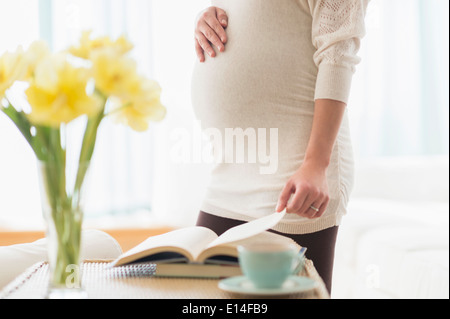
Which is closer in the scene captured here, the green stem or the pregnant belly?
the green stem

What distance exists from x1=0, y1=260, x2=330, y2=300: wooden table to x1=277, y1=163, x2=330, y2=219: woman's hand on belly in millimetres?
112

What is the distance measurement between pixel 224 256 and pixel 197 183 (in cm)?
229

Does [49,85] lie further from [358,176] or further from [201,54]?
[358,176]

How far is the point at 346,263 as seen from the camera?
7.84 ft

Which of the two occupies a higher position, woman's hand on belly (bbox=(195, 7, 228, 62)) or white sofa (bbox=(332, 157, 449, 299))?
woman's hand on belly (bbox=(195, 7, 228, 62))

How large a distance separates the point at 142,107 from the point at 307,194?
1.22 feet

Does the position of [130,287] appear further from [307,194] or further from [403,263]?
[403,263]

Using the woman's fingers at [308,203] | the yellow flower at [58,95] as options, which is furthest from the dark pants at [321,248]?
the yellow flower at [58,95]

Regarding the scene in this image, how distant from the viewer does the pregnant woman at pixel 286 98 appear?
3.47 ft

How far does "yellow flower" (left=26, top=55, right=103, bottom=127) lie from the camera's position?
61 centimetres

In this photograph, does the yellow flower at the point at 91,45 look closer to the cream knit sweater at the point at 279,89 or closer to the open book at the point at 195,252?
the open book at the point at 195,252

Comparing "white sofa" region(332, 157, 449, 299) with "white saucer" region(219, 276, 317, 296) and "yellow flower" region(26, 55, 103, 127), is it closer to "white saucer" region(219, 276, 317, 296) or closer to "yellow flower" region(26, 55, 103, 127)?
"white saucer" region(219, 276, 317, 296)

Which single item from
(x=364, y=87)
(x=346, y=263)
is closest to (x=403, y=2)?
(x=364, y=87)

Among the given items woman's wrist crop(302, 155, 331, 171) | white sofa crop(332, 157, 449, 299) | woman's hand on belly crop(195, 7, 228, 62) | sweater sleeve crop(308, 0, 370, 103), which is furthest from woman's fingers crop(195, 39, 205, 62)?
white sofa crop(332, 157, 449, 299)
